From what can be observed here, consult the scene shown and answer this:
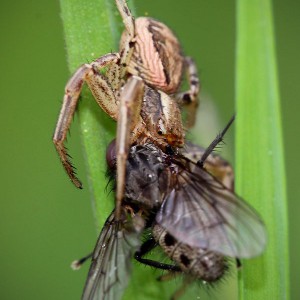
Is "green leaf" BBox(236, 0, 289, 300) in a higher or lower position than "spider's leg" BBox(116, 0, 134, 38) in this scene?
lower

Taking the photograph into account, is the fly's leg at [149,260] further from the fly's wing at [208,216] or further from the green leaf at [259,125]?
the green leaf at [259,125]

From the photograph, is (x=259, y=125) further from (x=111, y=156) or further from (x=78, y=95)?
(x=78, y=95)

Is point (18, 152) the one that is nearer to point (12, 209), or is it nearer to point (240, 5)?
point (12, 209)

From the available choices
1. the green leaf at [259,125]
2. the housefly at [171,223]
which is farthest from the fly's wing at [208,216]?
the green leaf at [259,125]

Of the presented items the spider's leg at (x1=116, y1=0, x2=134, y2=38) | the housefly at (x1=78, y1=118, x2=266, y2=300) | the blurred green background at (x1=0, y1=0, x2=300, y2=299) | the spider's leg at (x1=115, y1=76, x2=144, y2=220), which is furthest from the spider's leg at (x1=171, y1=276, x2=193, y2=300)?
the blurred green background at (x1=0, y1=0, x2=300, y2=299)

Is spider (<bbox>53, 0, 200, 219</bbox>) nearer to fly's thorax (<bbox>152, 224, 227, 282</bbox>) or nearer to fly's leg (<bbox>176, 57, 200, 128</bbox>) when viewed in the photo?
fly's leg (<bbox>176, 57, 200, 128</bbox>)

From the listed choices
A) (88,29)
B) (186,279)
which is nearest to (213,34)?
(88,29)
